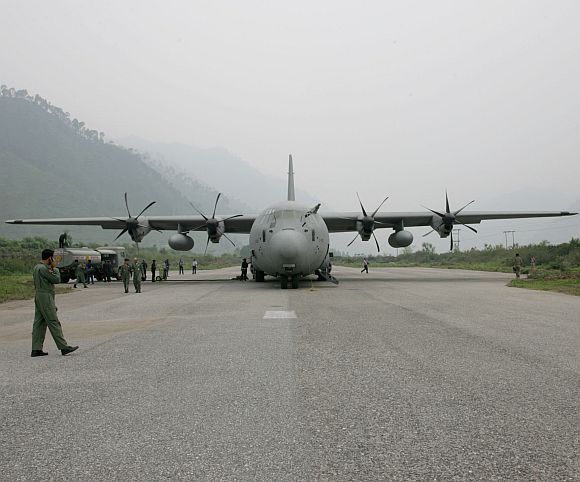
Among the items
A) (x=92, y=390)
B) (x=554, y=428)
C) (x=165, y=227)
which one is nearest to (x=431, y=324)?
(x=554, y=428)

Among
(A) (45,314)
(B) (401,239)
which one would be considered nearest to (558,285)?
(B) (401,239)

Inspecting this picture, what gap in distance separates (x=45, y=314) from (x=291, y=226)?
13714mm

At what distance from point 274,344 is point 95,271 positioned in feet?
105

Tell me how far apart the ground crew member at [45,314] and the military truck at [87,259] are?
75.0 feet

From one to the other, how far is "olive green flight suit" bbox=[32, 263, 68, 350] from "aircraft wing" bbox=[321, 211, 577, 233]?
75.4 ft

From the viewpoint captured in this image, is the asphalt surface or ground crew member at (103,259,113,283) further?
ground crew member at (103,259,113,283)

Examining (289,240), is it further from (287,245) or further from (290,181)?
(290,181)

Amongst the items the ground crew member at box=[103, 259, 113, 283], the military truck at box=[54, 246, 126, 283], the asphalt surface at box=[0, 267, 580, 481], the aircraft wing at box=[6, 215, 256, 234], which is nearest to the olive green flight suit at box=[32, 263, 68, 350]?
the asphalt surface at box=[0, 267, 580, 481]

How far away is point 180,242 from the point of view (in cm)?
3000

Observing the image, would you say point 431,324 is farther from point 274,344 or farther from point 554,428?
point 554,428

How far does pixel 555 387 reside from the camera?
17.2ft

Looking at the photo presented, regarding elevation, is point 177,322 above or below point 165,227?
below

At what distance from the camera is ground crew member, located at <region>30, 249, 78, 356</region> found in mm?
7641

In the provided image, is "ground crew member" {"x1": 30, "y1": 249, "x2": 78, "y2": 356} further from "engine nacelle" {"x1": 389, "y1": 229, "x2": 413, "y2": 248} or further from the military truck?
"engine nacelle" {"x1": 389, "y1": 229, "x2": 413, "y2": 248}
